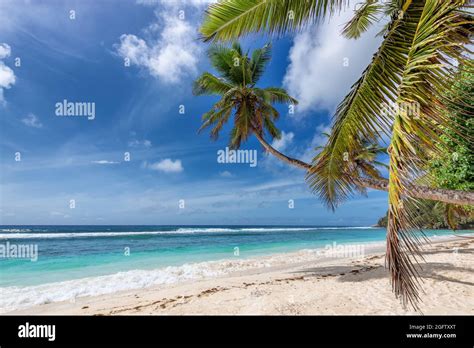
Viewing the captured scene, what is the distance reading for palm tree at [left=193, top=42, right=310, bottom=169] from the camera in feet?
34.3

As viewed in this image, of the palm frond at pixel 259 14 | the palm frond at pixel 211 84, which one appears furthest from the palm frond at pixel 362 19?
the palm frond at pixel 211 84

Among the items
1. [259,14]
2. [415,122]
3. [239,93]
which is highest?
[239,93]

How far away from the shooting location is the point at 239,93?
1074 centimetres

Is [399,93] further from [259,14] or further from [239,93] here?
[239,93]

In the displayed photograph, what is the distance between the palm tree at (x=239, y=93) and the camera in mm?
10453

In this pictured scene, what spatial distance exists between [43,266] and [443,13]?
58.8ft

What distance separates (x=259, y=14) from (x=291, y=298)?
18.7 feet

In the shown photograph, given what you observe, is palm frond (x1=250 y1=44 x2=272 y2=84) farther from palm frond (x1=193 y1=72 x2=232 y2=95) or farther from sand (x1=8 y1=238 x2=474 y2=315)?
sand (x1=8 y1=238 x2=474 y2=315)

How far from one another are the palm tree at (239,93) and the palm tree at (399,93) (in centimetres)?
656

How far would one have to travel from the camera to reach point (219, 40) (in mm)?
2859

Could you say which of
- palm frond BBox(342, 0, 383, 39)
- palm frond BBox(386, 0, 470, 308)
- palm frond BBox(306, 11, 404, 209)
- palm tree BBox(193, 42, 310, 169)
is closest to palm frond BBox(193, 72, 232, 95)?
palm tree BBox(193, 42, 310, 169)

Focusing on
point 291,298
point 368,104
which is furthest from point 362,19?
point 291,298

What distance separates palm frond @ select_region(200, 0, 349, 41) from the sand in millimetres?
4802
